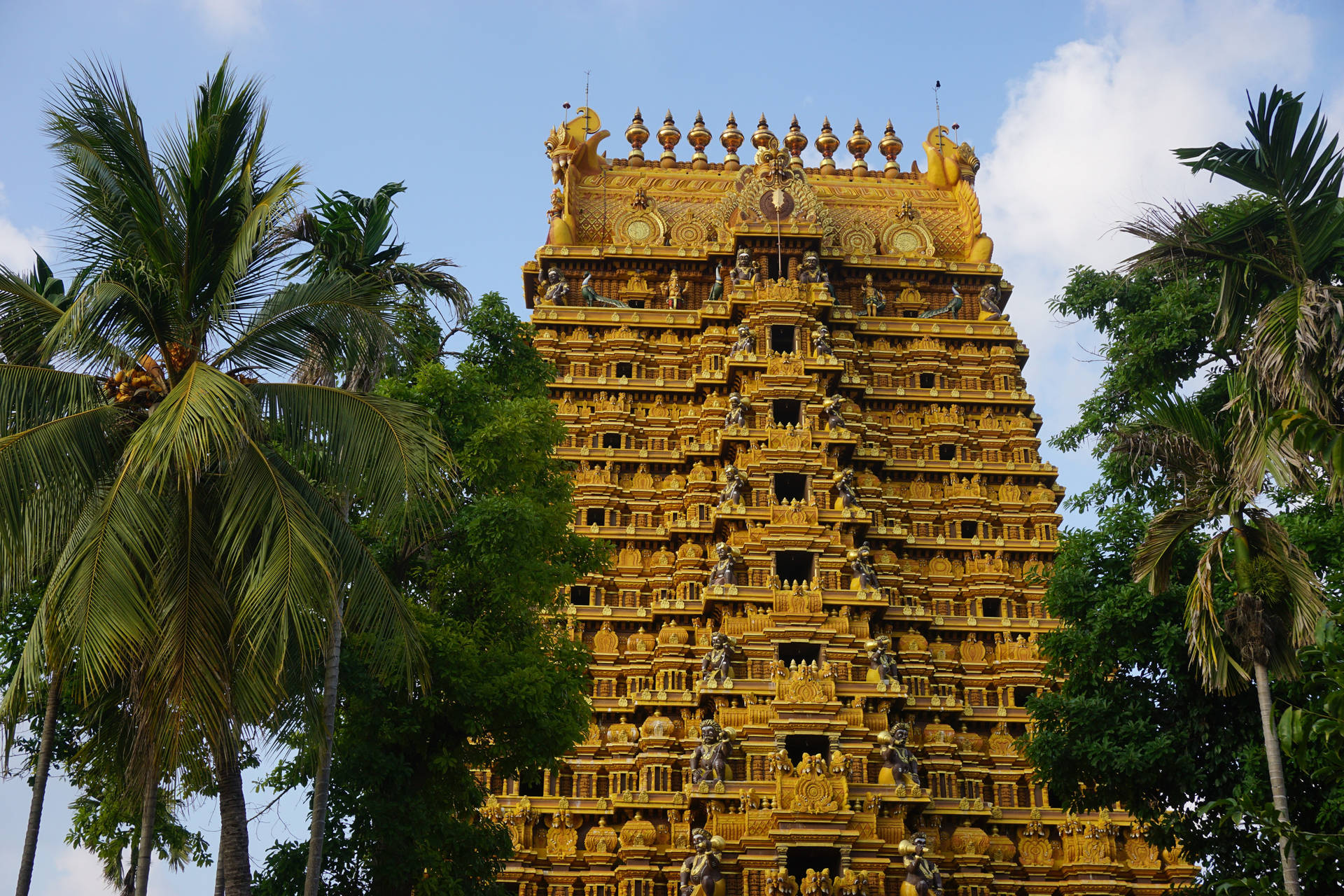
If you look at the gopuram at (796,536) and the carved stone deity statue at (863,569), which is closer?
the gopuram at (796,536)

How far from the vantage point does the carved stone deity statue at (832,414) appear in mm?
41531

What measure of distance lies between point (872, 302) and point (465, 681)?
3094cm

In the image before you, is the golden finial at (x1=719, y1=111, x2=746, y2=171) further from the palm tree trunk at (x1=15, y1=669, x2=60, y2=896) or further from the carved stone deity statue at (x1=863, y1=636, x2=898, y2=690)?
the palm tree trunk at (x1=15, y1=669, x2=60, y2=896)

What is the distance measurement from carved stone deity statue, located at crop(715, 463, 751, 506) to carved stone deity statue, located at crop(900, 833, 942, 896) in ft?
35.1

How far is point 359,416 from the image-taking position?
14211 mm

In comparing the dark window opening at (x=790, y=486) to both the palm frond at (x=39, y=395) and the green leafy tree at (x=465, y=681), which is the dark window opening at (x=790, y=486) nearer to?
the green leafy tree at (x=465, y=681)

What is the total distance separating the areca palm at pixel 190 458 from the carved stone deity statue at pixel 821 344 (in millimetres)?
28771

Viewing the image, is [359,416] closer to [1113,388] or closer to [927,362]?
[1113,388]

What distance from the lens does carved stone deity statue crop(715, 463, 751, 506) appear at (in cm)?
3966

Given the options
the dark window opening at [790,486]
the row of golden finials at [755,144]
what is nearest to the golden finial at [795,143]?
the row of golden finials at [755,144]

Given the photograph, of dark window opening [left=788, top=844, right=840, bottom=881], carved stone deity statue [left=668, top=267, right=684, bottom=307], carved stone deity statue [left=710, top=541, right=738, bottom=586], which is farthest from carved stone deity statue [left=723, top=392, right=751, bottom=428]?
dark window opening [left=788, top=844, right=840, bottom=881]

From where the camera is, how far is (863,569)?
38.6 metres

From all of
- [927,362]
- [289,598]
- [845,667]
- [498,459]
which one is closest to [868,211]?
[927,362]

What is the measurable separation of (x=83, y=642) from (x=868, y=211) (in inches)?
1616
